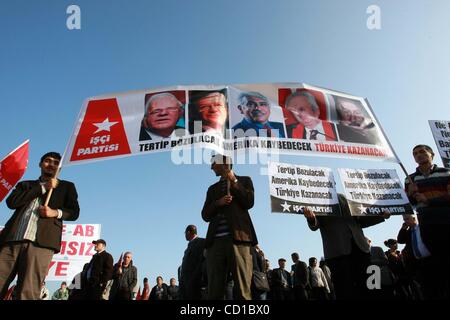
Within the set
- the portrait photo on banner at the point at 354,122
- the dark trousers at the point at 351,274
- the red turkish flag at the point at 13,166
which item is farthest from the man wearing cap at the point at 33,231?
the portrait photo on banner at the point at 354,122

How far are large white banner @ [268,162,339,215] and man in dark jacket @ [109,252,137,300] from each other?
5552 mm

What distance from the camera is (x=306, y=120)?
5363 millimetres

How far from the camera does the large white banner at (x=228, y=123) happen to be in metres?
4.79

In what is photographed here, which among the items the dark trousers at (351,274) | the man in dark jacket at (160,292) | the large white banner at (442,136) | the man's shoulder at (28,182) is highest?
the large white banner at (442,136)

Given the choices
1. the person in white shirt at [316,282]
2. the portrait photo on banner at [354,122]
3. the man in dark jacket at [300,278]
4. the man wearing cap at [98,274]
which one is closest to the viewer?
the portrait photo on banner at [354,122]

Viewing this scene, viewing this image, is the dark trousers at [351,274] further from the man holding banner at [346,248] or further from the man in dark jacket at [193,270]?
the man in dark jacket at [193,270]

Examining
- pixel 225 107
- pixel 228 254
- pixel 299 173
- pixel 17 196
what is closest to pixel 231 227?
pixel 228 254

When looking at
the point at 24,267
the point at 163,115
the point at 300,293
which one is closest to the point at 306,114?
the point at 163,115

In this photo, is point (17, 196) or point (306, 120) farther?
point (306, 120)

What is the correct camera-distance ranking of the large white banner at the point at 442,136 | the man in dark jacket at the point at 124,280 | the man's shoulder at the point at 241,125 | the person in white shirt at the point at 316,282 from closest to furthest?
the man's shoulder at the point at 241,125 → the large white banner at the point at 442,136 → the man in dark jacket at the point at 124,280 → the person in white shirt at the point at 316,282

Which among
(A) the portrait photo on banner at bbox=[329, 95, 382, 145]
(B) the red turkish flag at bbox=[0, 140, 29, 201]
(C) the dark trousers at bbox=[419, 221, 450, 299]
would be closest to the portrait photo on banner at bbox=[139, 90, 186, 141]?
(A) the portrait photo on banner at bbox=[329, 95, 382, 145]

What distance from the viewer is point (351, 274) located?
14.7 feet
